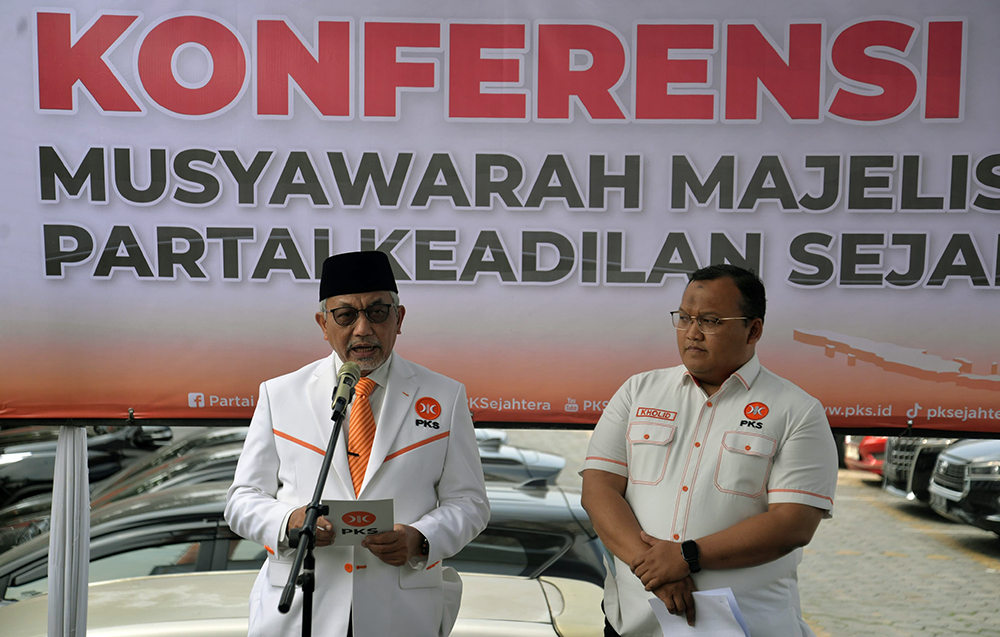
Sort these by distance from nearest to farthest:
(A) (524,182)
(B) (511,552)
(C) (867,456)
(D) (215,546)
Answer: (A) (524,182) < (B) (511,552) < (D) (215,546) < (C) (867,456)

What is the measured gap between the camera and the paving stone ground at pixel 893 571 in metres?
4.09

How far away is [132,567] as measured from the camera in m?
3.29

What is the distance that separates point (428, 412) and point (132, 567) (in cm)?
214

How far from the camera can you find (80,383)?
286 cm

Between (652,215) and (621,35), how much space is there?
28.3 inches

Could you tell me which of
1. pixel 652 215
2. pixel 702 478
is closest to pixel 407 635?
pixel 702 478

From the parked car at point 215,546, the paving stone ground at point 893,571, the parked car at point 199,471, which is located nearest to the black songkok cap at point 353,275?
the parked car at point 215,546

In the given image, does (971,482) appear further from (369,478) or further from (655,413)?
(369,478)

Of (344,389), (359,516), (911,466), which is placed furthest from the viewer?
(911,466)

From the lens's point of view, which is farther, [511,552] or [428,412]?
[511,552]

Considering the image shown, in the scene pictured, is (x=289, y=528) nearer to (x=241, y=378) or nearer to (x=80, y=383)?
(x=241, y=378)

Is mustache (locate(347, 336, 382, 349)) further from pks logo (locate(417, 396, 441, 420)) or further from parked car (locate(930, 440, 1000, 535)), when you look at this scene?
parked car (locate(930, 440, 1000, 535))

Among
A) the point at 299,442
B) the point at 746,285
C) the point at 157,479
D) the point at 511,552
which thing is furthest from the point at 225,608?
the point at 746,285

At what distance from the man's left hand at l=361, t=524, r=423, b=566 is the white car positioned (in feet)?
3.29
